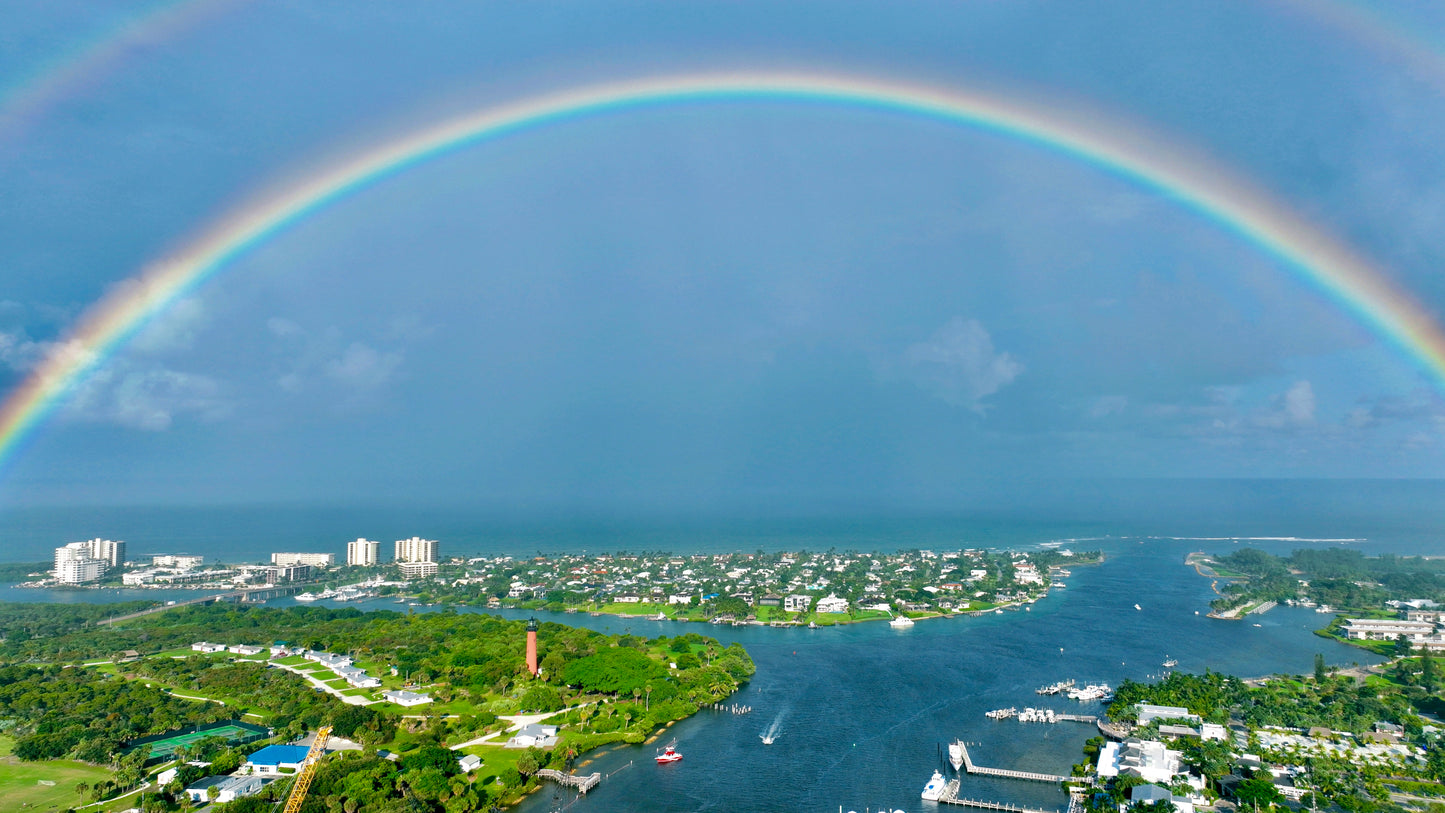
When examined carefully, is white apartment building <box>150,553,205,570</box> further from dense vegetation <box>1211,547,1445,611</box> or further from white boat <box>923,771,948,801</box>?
dense vegetation <box>1211,547,1445,611</box>

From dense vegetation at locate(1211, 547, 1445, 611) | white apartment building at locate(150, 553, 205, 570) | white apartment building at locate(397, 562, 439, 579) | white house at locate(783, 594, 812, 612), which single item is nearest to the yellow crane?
white house at locate(783, 594, 812, 612)

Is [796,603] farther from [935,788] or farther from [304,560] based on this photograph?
[304,560]

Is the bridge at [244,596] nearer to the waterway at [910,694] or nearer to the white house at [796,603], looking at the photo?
the waterway at [910,694]

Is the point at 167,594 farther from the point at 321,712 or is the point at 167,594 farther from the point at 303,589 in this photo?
the point at 321,712

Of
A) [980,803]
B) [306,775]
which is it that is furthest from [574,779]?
[980,803]

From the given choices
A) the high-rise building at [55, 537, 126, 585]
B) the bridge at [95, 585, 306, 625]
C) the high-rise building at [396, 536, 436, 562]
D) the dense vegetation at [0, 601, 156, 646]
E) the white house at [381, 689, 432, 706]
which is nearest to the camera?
the white house at [381, 689, 432, 706]

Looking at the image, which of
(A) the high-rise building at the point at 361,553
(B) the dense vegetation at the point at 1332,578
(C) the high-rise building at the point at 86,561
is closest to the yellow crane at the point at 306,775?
(B) the dense vegetation at the point at 1332,578
